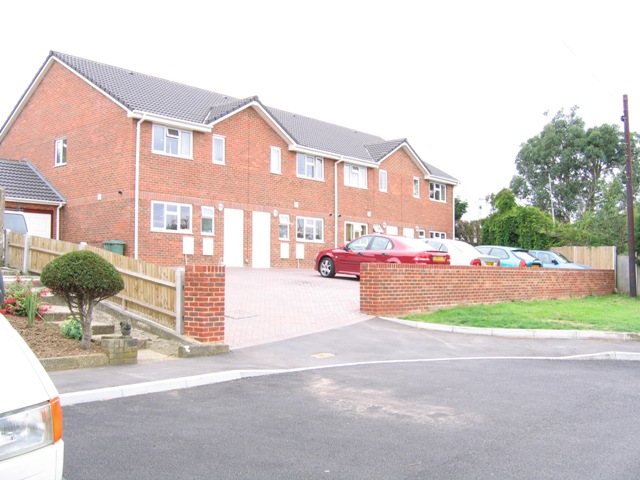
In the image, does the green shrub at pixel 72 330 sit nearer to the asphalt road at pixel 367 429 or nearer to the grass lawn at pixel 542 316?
the asphalt road at pixel 367 429

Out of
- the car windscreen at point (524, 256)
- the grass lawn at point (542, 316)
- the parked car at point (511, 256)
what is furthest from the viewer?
the car windscreen at point (524, 256)

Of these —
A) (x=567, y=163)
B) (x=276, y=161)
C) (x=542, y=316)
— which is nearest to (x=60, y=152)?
Result: (x=276, y=161)

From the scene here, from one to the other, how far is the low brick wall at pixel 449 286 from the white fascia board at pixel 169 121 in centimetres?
1177

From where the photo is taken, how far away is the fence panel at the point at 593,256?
88.6ft

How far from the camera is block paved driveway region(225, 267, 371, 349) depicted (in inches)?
461

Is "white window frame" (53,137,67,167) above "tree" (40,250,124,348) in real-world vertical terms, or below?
above

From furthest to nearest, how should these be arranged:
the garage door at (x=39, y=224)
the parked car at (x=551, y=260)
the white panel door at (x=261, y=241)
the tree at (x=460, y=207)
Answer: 1. the tree at (x=460, y=207)
2. the parked car at (x=551, y=260)
3. the white panel door at (x=261, y=241)
4. the garage door at (x=39, y=224)

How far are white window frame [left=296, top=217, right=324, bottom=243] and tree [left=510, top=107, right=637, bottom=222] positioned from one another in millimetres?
31849

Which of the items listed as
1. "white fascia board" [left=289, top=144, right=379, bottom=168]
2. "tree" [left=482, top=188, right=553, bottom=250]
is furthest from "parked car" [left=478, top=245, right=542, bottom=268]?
"tree" [left=482, top=188, right=553, bottom=250]

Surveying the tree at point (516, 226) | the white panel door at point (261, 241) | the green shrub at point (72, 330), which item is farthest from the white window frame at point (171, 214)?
the tree at point (516, 226)

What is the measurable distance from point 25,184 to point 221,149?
785 centimetres

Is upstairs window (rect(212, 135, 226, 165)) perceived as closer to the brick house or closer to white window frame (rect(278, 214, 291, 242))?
the brick house

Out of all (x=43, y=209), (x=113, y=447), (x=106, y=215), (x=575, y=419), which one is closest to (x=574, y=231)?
(x=106, y=215)

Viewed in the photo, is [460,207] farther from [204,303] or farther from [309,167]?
[204,303]
